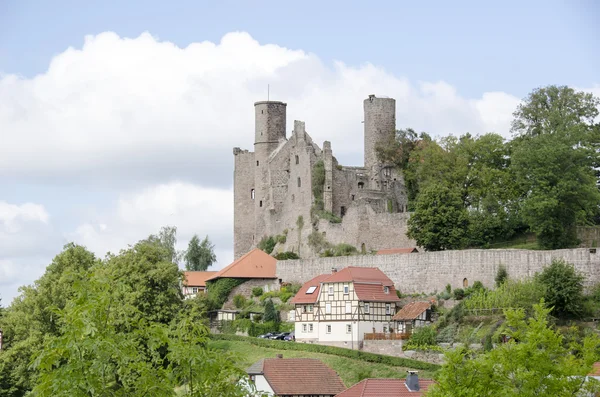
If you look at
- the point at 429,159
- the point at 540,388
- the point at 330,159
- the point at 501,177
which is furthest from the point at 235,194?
the point at 540,388

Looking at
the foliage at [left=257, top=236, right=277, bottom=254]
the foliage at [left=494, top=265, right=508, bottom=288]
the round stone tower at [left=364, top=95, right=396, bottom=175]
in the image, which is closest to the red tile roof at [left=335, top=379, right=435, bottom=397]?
the foliage at [left=494, top=265, right=508, bottom=288]

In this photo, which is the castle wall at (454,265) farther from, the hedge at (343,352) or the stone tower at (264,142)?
the stone tower at (264,142)

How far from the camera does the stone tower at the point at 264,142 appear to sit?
78.0 metres

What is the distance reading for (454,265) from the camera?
59344mm

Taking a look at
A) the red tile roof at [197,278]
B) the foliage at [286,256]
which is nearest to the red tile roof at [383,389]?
the foliage at [286,256]

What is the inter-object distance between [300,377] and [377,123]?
97.3 ft

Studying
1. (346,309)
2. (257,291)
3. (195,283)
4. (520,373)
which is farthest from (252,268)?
(520,373)

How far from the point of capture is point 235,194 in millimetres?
81250

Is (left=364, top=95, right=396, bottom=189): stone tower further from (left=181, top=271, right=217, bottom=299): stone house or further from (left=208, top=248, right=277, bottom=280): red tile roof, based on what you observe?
(left=181, top=271, right=217, bottom=299): stone house

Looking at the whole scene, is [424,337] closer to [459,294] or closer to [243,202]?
[459,294]

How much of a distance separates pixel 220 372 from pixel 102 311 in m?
2.72

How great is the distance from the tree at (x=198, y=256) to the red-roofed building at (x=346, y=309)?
25251 mm

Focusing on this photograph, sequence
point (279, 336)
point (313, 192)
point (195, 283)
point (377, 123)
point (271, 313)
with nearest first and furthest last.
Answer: point (279, 336), point (271, 313), point (313, 192), point (377, 123), point (195, 283)

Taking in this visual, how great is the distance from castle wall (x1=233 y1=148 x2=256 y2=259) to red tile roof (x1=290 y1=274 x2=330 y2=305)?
15749 millimetres
